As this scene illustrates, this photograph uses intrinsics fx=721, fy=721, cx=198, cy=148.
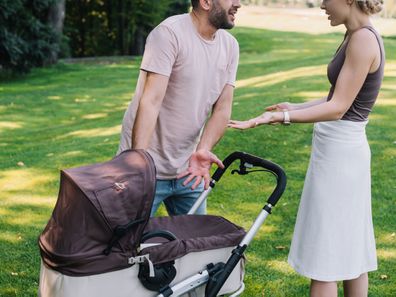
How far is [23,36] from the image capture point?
1741 cm

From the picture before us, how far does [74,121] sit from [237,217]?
21.2ft

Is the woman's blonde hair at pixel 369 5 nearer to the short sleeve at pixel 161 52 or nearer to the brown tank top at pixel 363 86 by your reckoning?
the brown tank top at pixel 363 86

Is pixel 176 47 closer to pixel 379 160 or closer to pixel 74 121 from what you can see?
pixel 379 160

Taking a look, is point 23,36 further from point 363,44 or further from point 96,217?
point 96,217

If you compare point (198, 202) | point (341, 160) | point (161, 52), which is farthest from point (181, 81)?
point (341, 160)

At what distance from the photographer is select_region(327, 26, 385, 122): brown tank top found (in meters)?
3.23

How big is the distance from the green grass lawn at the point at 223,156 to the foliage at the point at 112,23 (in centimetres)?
981

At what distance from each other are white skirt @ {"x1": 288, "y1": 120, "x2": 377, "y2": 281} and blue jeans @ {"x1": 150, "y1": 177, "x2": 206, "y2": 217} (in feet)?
1.87

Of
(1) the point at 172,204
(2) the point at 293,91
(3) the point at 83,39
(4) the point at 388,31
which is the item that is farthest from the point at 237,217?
(4) the point at 388,31

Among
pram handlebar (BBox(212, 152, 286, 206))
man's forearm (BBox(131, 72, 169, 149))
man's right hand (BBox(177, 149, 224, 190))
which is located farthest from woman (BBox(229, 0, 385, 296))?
man's forearm (BBox(131, 72, 169, 149))

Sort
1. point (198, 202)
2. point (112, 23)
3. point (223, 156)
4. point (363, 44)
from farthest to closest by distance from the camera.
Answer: point (112, 23) < point (223, 156) < point (198, 202) < point (363, 44)

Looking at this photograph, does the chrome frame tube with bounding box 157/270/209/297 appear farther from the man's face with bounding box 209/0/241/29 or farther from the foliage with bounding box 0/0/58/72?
the foliage with bounding box 0/0/58/72

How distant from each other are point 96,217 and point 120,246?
0.16 meters

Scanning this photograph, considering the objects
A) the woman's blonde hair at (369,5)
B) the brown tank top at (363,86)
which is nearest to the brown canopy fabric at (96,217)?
the brown tank top at (363,86)
